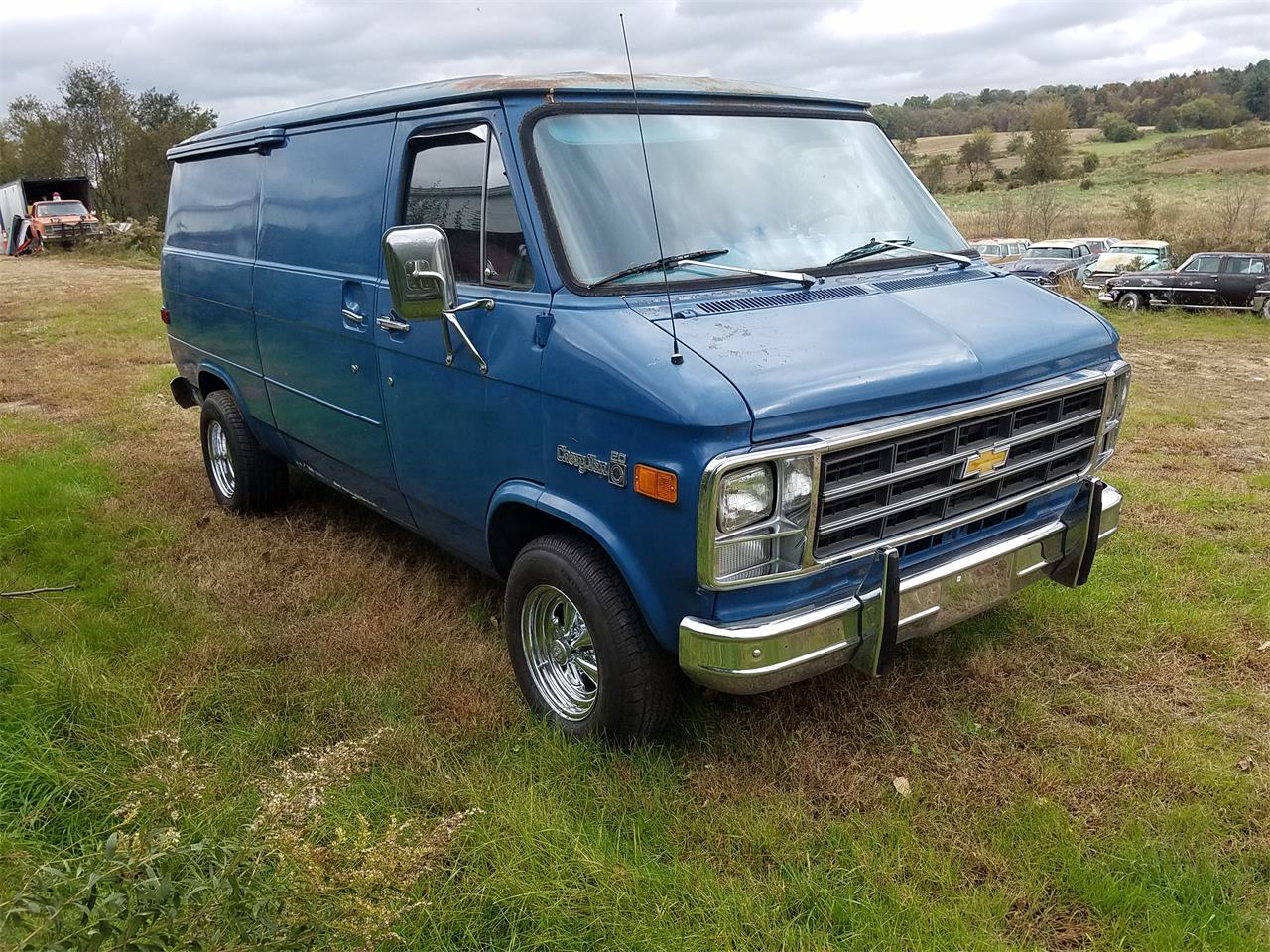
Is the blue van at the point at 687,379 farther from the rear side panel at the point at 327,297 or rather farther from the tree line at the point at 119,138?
the tree line at the point at 119,138

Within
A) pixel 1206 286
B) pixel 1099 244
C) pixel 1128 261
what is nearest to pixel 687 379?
pixel 1206 286

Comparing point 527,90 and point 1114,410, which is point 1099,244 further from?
point 527,90

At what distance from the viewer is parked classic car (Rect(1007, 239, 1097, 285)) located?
20.2 metres

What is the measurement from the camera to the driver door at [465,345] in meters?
3.34

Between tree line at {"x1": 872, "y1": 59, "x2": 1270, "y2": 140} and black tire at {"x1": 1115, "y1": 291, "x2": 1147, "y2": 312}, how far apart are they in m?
35.6

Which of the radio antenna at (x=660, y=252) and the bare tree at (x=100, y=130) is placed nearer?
the radio antenna at (x=660, y=252)

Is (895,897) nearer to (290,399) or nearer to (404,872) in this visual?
(404,872)

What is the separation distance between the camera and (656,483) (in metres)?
2.82

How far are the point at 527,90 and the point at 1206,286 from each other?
17.3m

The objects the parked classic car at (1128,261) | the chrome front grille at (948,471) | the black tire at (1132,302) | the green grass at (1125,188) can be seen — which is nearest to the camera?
the chrome front grille at (948,471)

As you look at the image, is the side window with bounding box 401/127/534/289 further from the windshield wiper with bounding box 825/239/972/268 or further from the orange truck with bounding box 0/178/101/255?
the orange truck with bounding box 0/178/101/255

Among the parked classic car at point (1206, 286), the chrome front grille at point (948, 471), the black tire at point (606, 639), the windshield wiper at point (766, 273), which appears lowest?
the parked classic car at point (1206, 286)

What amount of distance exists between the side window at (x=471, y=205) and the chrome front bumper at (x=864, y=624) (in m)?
1.39

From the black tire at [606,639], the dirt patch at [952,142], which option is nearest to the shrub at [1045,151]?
the dirt patch at [952,142]
